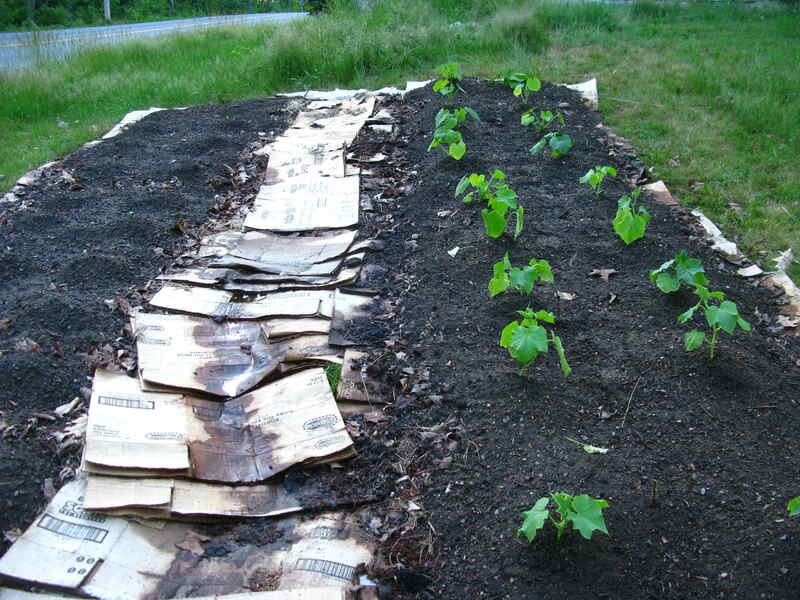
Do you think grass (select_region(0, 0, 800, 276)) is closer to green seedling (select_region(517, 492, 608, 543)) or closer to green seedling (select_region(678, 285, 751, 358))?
green seedling (select_region(678, 285, 751, 358))

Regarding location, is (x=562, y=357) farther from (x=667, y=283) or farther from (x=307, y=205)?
(x=307, y=205)

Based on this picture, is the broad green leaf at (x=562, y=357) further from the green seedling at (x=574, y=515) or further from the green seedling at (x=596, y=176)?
the green seedling at (x=596, y=176)

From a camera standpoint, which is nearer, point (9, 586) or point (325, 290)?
point (9, 586)

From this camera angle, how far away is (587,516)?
6.91 ft

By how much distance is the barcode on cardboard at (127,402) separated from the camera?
3.00 meters

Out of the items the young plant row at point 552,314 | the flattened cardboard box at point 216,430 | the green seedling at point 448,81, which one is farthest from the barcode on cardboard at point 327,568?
the green seedling at point 448,81

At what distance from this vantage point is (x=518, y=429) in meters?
2.75

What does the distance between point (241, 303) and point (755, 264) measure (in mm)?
2949

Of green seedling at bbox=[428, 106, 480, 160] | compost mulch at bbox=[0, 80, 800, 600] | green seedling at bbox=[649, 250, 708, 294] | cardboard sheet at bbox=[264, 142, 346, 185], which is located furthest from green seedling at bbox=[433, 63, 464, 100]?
green seedling at bbox=[649, 250, 708, 294]

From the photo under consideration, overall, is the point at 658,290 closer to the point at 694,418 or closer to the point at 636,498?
the point at 694,418

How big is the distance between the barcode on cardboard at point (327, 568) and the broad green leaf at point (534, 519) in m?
0.60

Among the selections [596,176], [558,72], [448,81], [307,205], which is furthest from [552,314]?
[558,72]

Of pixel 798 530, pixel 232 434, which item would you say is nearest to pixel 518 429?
pixel 798 530

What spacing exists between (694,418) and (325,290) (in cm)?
208
